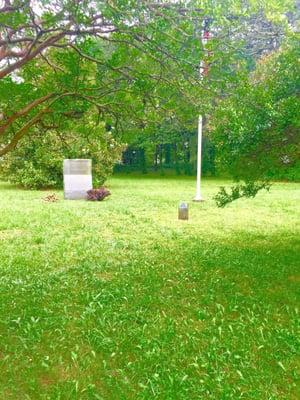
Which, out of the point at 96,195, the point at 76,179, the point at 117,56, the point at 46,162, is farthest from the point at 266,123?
the point at 46,162

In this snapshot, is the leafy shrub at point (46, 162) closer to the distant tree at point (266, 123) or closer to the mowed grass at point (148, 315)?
the mowed grass at point (148, 315)

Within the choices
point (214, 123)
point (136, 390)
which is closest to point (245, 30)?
point (214, 123)

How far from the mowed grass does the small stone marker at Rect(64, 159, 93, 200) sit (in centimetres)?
875

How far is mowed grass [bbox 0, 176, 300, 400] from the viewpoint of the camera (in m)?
3.95

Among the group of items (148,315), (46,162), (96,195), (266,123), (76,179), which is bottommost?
(148,315)

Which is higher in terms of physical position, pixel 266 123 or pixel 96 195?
pixel 266 123

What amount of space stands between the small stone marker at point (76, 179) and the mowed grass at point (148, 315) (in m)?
8.75

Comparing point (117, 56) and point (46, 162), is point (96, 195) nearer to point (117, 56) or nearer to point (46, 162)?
point (46, 162)

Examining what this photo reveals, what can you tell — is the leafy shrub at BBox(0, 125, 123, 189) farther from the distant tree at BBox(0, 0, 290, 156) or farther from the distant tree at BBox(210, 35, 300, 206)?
the distant tree at BBox(0, 0, 290, 156)

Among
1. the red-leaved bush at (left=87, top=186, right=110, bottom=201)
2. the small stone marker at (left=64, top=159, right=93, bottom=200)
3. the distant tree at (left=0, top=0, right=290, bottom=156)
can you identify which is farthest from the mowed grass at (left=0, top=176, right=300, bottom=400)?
the small stone marker at (left=64, top=159, right=93, bottom=200)

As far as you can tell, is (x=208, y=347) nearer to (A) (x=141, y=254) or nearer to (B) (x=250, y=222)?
(A) (x=141, y=254)

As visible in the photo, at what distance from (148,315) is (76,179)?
14915mm

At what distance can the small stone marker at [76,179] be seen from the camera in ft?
64.2

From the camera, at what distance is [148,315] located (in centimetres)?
546
